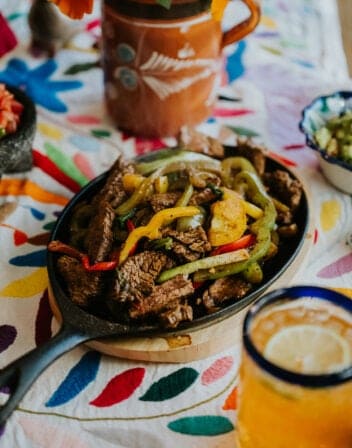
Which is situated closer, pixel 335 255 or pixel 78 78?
pixel 335 255

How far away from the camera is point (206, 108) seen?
1.48 metres

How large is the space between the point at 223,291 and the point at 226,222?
11cm

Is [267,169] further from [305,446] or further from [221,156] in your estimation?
[305,446]

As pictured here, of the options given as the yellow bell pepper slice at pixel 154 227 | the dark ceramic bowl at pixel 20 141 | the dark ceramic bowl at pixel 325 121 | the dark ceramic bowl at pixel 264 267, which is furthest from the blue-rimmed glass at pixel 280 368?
the dark ceramic bowl at pixel 20 141

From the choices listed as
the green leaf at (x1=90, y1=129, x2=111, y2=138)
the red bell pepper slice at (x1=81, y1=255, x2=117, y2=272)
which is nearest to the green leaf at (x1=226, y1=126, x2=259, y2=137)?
the green leaf at (x1=90, y1=129, x2=111, y2=138)

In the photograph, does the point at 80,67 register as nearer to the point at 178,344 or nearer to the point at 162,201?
the point at 162,201

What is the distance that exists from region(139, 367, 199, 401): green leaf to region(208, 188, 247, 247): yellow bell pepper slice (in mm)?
195

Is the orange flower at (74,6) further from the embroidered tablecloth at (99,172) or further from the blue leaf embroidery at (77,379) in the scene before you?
the blue leaf embroidery at (77,379)

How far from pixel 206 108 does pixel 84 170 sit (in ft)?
0.98

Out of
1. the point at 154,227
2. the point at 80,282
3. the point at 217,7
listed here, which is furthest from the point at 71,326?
the point at 217,7

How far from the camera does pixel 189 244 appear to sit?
1.03 meters

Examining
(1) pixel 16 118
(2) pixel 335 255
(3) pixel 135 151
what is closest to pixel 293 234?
(2) pixel 335 255

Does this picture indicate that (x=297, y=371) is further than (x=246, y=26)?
No

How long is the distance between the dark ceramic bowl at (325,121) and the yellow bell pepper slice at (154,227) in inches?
14.3
